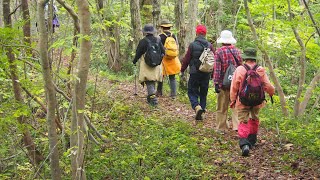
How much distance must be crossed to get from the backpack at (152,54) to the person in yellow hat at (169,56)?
2.45ft

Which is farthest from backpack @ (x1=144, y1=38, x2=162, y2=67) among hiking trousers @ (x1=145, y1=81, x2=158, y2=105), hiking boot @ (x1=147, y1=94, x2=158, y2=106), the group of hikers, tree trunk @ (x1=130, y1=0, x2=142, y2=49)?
tree trunk @ (x1=130, y1=0, x2=142, y2=49)

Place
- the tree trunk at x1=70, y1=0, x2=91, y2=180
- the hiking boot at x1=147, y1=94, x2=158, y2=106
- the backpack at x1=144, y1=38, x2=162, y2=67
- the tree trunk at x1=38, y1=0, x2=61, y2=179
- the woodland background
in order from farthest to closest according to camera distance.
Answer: the hiking boot at x1=147, y1=94, x2=158, y2=106, the backpack at x1=144, y1=38, x2=162, y2=67, the woodland background, the tree trunk at x1=38, y1=0, x2=61, y2=179, the tree trunk at x1=70, y1=0, x2=91, y2=180

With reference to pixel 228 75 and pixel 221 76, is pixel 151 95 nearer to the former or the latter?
pixel 221 76

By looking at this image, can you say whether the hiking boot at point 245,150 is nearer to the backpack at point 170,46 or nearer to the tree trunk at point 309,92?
the tree trunk at point 309,92

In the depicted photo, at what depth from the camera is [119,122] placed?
894cm

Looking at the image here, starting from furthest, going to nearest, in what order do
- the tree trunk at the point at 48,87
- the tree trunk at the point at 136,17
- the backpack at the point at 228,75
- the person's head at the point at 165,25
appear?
1. the tree trunk at the point at 136,17
2. the person's head at the point at 165,25
3. the backpack at the point at 228,75
4. the tree trunk at the point at 48,87

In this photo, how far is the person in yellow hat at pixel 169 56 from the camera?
1069 cm

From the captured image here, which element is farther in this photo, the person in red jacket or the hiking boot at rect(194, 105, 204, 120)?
the hiking boot at rect(194, 105, 204, 120)

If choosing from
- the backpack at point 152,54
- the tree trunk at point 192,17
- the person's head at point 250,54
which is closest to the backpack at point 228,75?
the person's head at point 250,54

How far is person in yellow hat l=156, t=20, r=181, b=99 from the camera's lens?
10.7 meters

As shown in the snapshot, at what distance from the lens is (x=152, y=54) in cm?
992

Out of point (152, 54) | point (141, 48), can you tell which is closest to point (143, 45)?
point (141, 48)

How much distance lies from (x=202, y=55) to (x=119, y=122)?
2.39m

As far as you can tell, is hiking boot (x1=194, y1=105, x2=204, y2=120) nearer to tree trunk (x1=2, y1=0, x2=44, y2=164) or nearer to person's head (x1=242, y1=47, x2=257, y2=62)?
person's head (x1=242, y1=47, x2=257, y2=62)
